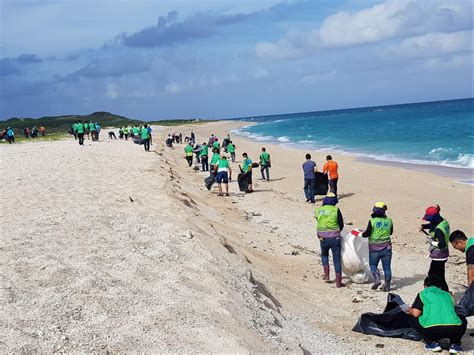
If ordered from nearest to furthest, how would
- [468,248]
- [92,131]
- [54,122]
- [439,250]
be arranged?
[468,248], [439,250], [92,131], [54,122]

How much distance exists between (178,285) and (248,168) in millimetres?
12305

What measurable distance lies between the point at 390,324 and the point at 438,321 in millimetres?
713

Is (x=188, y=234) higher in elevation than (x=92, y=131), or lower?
lower

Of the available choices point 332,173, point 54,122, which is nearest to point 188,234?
point 332,173

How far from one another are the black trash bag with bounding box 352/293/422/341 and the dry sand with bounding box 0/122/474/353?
0.16m

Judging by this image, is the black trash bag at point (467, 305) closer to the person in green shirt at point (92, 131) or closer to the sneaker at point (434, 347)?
the sneaker at point (434, 347)

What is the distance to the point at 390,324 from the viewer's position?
6.39 metres

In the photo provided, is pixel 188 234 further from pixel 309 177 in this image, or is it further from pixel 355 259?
pixel 309 177

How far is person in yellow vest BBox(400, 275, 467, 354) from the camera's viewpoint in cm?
582

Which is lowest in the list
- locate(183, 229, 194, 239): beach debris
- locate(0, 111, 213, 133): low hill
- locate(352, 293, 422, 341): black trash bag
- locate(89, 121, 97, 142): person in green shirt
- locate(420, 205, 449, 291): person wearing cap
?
locate(352, 293, 422, 341): black trash bag

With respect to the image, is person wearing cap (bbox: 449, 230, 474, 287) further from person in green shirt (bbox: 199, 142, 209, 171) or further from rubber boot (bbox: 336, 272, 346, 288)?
person in green shirt (bbox: 199, 142, 209, 171)

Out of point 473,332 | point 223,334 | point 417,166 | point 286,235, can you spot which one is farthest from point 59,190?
point 417,166

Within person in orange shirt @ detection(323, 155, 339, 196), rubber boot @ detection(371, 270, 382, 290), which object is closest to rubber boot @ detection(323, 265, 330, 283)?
rubber boot @ detection(371, 270, 382, 290)

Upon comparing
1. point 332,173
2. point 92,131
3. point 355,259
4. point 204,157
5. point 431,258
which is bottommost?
point 355,259
